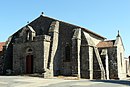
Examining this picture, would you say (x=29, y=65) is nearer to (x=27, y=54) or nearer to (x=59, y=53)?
(x=27, y=54)

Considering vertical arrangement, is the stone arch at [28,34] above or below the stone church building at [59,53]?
above

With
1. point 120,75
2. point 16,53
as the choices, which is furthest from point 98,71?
point 16,53

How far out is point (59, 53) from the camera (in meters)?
35.5

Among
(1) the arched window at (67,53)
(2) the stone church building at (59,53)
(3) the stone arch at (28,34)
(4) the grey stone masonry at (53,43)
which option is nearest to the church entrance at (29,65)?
(2) the stone church building at (59,53)

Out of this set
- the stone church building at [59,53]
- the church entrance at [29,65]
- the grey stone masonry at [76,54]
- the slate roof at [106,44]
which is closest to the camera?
the grey stone masonry at [76,54]

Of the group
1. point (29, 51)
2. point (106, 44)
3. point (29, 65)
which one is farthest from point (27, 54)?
point (106, 44)

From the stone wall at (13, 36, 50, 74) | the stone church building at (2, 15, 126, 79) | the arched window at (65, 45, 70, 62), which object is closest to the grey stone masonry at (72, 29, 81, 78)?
the stone church building at (2, 15, 126, 79)

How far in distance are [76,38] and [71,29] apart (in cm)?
266

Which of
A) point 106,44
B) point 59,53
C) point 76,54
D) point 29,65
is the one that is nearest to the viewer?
point 76,54

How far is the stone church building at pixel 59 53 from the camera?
3334cm

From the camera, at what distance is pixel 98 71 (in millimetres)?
33469

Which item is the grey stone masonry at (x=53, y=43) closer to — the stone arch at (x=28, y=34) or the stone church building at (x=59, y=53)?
the stone church building at (x=59, y=53)

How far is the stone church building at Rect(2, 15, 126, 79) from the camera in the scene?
33.3 meters

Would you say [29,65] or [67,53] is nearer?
[29,65]
